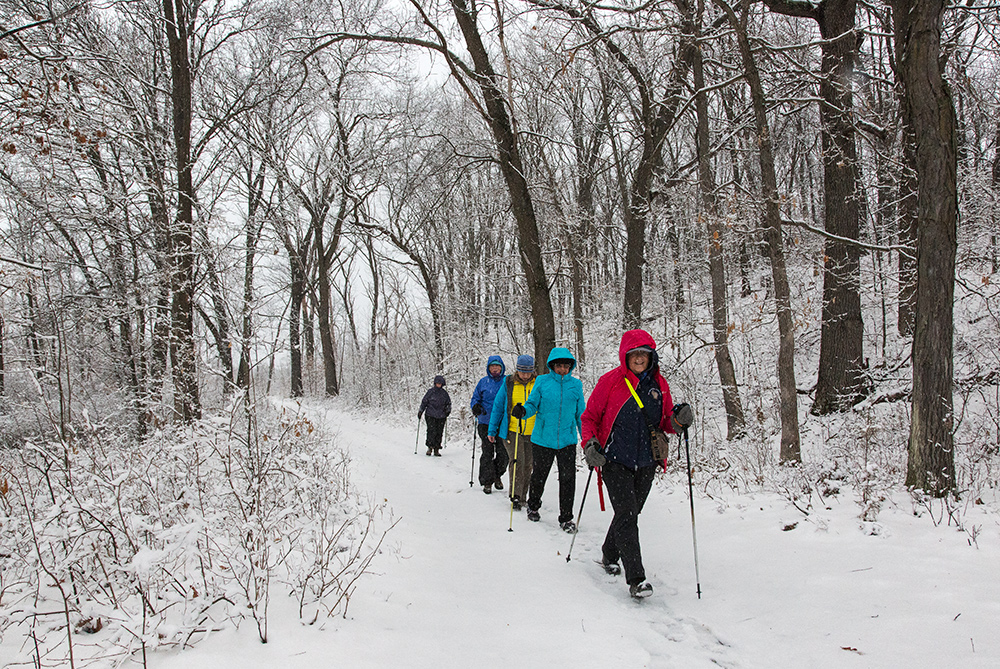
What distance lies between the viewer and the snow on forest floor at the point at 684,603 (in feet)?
10.6

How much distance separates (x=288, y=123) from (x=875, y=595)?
56.9 feet

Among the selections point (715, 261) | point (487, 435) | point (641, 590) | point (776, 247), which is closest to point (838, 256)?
point (715, 261)

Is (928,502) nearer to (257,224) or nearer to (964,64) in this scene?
(964,64)

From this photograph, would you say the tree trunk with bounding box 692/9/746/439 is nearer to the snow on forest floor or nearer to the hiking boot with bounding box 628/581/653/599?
the snow on forest floor

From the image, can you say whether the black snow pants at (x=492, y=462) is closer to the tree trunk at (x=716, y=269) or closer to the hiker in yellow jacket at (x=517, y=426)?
the hiker in yellow jacket at (x=517, y=426)

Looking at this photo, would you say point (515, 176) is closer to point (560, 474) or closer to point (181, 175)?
point (560, 474)

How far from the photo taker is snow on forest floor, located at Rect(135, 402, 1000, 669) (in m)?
3.23

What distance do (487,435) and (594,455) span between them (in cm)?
399

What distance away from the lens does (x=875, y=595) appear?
148 inches

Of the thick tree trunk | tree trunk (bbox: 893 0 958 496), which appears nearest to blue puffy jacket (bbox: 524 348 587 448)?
tree trunk (bbox: 893 0 958 496)

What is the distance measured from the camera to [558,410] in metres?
6.34

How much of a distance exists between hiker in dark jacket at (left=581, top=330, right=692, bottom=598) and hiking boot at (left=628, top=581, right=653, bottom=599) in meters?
0.14

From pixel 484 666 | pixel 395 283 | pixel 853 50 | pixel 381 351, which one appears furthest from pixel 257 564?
pixel 395 283

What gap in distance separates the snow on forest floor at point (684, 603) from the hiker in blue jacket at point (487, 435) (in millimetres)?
2192
